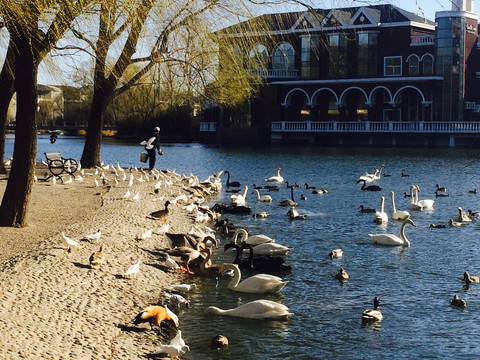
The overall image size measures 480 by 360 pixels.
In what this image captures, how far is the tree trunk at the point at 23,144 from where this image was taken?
1362 cm

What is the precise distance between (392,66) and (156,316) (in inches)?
2686

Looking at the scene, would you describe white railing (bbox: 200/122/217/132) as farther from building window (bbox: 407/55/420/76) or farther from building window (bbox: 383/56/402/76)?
building window (bbox: 407/55/420/76)

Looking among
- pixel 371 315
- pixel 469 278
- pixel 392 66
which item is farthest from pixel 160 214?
pixel 392 66

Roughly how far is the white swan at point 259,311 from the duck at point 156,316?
0.98 meters

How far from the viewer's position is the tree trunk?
13.6 metres

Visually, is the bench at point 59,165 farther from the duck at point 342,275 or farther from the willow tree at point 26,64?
the duck at point 342,275

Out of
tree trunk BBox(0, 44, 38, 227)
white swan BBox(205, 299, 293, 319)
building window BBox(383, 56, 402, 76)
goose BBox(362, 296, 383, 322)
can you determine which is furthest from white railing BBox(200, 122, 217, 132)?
goose BBox(362, 296, 383, 322)

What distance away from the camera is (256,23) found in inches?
618

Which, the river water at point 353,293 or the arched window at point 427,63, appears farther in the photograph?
the arched window at point 427,63

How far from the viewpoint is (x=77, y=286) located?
10953 millimetres

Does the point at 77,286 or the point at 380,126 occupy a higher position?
the point at 380,126

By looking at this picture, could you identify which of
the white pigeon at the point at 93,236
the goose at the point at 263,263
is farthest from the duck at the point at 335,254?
the white pigeon at the point at 93,236

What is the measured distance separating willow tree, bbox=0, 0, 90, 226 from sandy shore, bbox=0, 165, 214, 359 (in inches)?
26.1

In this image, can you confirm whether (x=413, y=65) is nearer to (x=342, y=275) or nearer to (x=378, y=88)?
(x=378, y=88)
